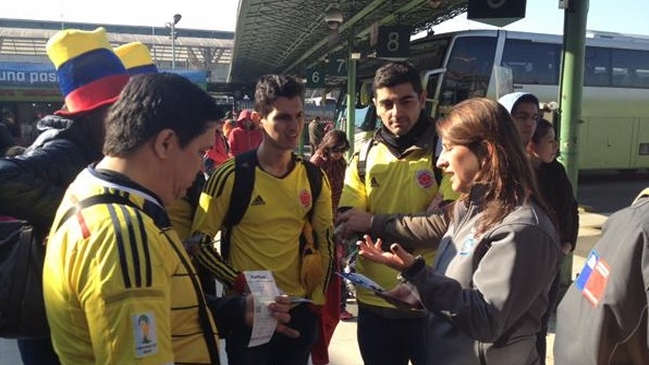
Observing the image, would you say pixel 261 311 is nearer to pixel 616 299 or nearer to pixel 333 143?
pixel 616 299

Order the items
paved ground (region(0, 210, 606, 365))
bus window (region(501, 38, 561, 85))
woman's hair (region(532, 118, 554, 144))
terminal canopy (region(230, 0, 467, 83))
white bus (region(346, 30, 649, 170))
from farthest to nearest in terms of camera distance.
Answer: bus window (region(501, 38, 561, 85))
terminal canopy (region(230, 0, 467, 83))
white bus (region(346, 30, 649, 170))
paved ground (region(0, 210, 606, 365))
woman's hair (region(532, 118, 554, 144))

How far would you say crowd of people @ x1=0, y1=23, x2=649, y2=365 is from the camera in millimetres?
1215

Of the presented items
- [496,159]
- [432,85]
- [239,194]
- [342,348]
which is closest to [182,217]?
[239,194]

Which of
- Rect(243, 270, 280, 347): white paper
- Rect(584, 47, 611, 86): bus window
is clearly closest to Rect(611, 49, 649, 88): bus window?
Rect(584, 47, 611, 86): bus window

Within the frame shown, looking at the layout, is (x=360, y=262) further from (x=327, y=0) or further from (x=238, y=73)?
(x=238, y=73)

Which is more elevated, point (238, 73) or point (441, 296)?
point (238, 73)

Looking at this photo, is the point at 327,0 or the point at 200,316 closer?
the point at 200,316

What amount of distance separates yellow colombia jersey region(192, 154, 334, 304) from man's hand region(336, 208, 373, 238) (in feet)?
0.64

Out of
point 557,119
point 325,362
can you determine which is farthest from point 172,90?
point 557,119

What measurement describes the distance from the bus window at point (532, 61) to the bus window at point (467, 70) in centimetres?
62

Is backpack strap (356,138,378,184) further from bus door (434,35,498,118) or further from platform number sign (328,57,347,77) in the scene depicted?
platform number sign (328,57,347,77)

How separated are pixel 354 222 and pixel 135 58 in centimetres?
177

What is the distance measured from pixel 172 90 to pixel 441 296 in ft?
3.30

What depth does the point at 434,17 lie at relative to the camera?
15164 millimetres
